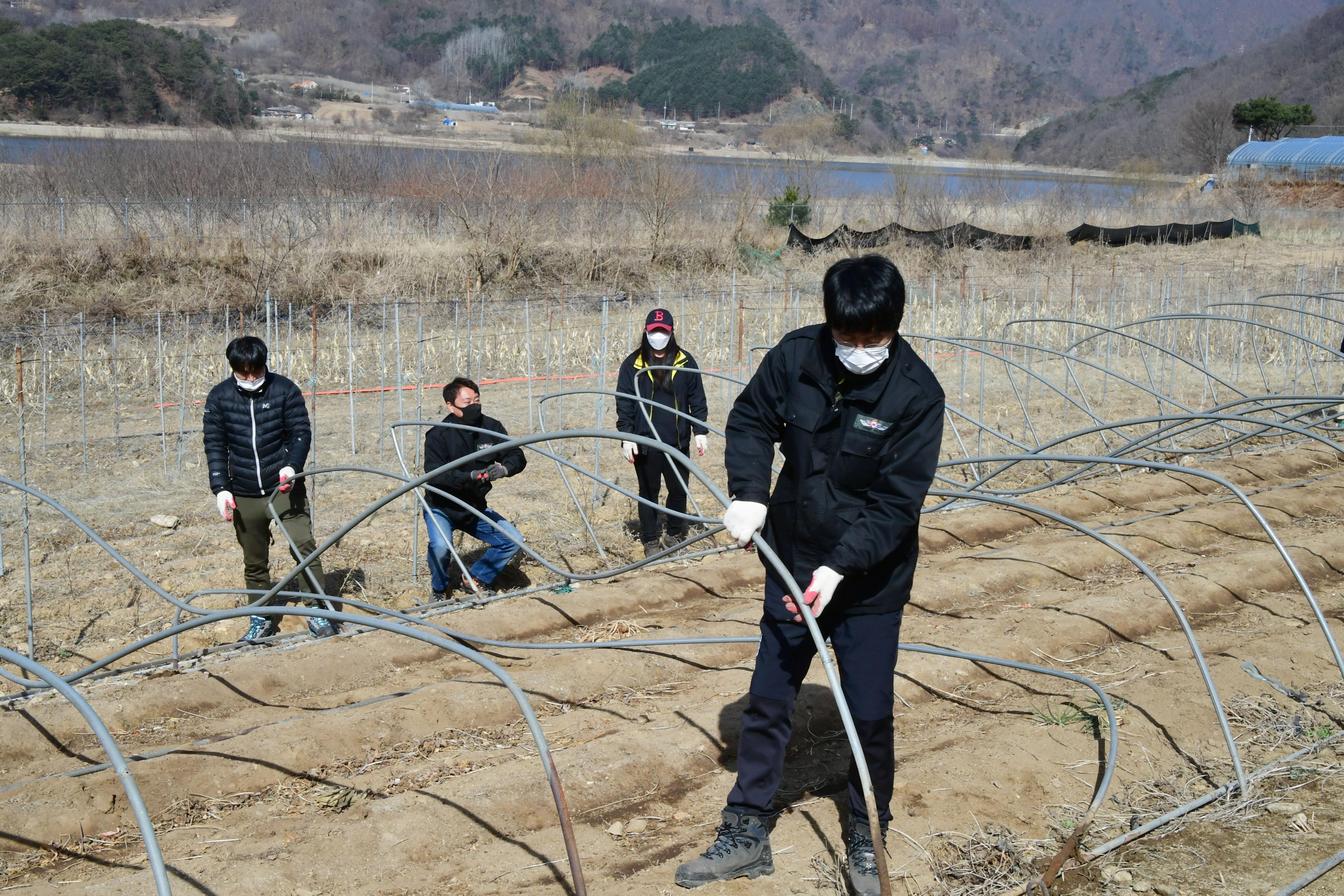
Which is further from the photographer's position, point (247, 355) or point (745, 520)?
point (247, 355)

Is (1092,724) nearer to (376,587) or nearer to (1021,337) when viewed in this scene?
(376,587)

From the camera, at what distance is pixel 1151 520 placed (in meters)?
7.57

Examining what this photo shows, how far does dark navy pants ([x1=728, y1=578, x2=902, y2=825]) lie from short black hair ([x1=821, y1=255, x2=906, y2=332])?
2.68 feet

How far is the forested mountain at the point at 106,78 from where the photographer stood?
131 ft

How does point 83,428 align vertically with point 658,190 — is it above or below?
below

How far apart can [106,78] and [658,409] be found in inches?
1632

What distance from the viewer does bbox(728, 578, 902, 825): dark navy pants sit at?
10.6ft

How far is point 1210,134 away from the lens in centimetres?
5350

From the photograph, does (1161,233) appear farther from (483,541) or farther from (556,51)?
(556,51)

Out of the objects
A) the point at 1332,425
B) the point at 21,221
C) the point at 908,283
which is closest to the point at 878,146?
the point at 908,283

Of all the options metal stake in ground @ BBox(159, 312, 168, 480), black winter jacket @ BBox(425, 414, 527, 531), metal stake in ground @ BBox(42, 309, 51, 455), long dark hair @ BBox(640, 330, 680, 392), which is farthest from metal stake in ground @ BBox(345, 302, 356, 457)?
long dark hair @ BBox(640, 330, 680, 392)

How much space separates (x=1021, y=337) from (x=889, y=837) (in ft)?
48.9

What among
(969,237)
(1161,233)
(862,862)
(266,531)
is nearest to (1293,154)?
(1161,233)

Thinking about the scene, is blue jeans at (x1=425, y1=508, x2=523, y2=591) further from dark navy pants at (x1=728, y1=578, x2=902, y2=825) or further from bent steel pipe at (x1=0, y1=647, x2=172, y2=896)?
bent steel pipe at (x1=0, y1=647, x2=172, y2=896)
